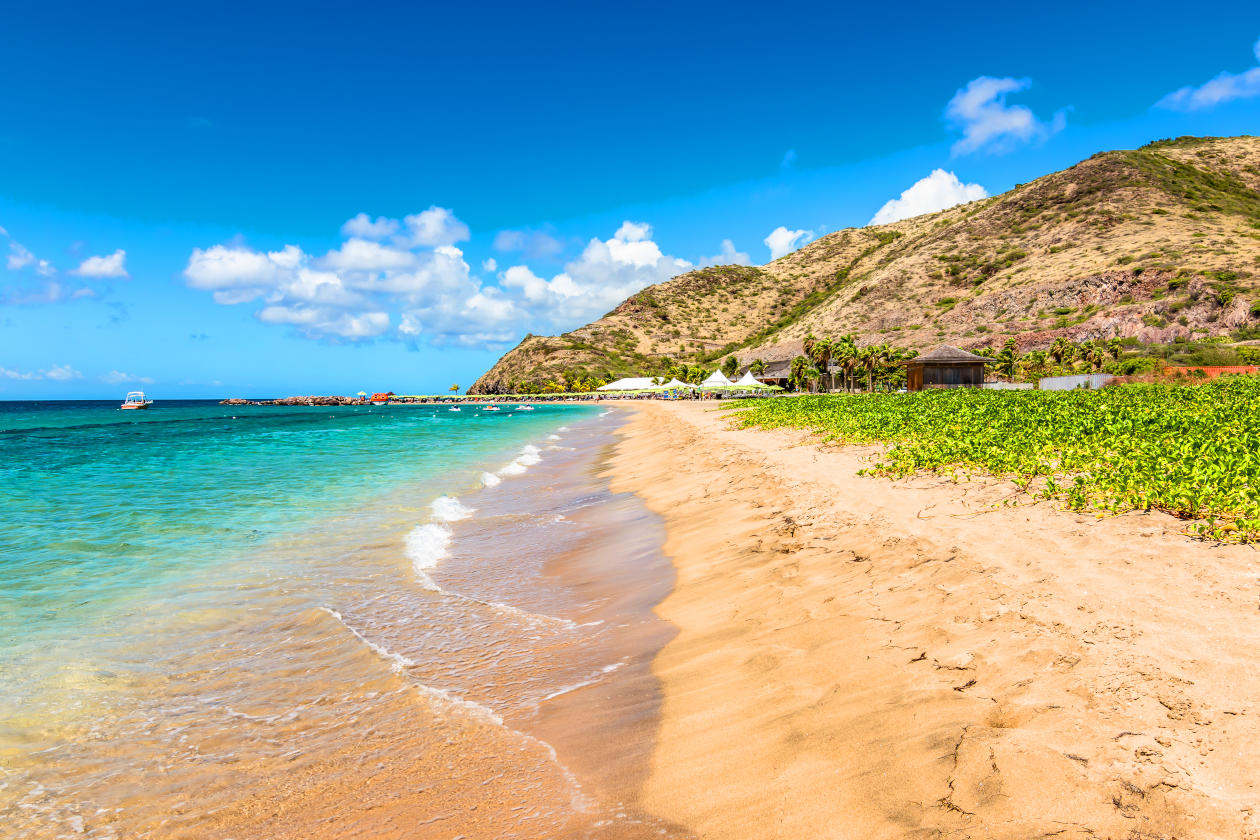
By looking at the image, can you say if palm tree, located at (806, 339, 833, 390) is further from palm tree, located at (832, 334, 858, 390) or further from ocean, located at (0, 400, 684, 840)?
ocean, located at (0, 400, 684, 840)

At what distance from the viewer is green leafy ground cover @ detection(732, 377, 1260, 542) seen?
647 centimetres

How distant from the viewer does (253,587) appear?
9.01 metres

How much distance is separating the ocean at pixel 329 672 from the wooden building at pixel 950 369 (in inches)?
1988

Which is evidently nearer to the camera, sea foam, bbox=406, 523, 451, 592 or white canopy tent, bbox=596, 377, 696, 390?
sea foam, bbox=406, 523, 451, 592

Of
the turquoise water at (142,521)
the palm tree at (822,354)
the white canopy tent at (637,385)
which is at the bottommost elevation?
the turquoise water at (142,521)

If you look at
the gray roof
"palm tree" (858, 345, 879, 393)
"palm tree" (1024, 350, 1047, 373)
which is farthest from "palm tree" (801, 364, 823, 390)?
"palm tree" (1024, 350, 1047, 373)

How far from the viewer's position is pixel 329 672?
20.4 ft

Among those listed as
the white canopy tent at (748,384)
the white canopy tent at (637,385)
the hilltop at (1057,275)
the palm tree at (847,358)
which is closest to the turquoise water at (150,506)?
the palm tree at (847,358)

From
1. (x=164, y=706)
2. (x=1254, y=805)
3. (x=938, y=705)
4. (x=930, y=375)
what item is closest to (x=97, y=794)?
(x=164, y=706)

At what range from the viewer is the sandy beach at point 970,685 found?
10.1 ft

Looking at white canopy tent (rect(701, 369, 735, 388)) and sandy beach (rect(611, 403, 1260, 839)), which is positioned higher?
white canopy tent (rect(701, 369, 735, 388))

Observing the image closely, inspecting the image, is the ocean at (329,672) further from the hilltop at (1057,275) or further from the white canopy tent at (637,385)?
the hilltop at (1057,275)

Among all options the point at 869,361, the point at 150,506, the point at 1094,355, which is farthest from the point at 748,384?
the point at 150,506

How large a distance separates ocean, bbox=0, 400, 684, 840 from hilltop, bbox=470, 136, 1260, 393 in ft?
243
